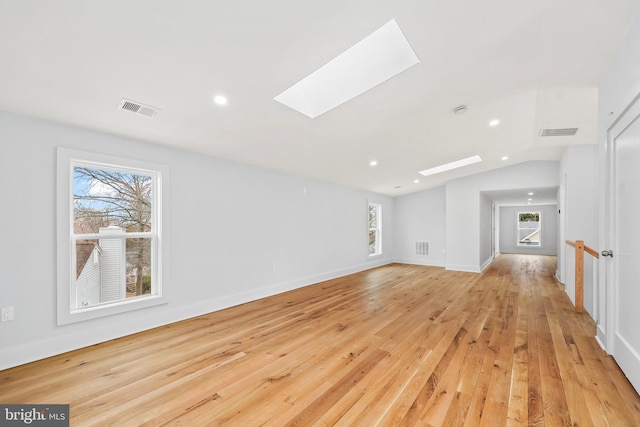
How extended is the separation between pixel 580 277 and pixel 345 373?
371 centimetres

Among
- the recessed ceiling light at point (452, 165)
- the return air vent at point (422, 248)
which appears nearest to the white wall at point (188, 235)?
the recessed ceiling light at point (452, 165)

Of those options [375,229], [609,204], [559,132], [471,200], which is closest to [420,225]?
[375,229]

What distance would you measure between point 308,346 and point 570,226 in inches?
183

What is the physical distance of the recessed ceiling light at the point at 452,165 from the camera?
5.48m

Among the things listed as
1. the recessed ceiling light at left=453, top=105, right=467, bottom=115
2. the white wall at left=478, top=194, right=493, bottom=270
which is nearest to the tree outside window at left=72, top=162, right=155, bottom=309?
the recessed ceiling light at left=453, top=105, right=467, bottom=115

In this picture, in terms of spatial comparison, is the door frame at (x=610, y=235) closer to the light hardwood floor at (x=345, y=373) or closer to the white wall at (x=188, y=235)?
the light hardwood floor at (x=345, y=373)

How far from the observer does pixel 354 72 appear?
2.57 meters

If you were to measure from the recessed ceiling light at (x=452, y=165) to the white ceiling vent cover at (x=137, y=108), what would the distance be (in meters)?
5.04

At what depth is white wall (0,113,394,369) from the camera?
2289 mm

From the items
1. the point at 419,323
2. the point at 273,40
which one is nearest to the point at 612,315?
the point at 419,323

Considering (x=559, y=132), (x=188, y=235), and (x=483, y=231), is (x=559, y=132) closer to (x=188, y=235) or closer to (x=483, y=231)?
(x=483, y=231)

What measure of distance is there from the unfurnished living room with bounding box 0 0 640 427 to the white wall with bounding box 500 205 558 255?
943 centimetres

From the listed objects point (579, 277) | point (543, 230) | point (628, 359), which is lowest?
point (628, 359)

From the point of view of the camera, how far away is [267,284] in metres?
4.48
